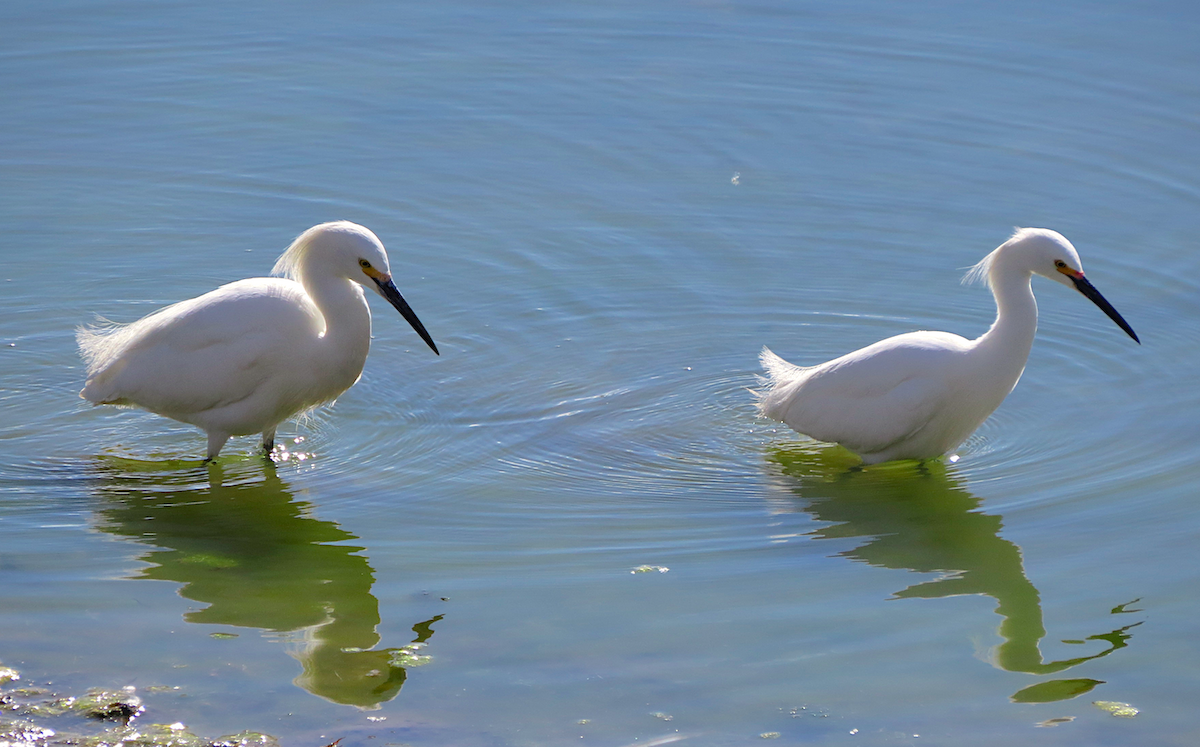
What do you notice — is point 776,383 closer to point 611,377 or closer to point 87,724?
point 611,377

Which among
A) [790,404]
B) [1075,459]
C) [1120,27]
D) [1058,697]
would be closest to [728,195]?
[790,404]

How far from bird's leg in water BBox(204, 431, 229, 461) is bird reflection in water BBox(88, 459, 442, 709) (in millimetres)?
91

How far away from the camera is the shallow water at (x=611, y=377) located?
5000mm

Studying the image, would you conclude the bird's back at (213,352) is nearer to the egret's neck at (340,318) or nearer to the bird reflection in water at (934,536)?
the egret's neck at (340,318)

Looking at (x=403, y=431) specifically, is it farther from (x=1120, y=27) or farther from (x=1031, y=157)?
(x=1120, y=27)

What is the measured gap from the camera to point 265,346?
261 inches

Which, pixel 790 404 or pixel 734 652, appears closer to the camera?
pixel 734 652

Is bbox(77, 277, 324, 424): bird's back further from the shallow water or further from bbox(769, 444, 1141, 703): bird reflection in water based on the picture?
bbox(769, 444, 1141, 703): bird reflection in water

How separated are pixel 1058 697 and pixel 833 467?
93.8 inches

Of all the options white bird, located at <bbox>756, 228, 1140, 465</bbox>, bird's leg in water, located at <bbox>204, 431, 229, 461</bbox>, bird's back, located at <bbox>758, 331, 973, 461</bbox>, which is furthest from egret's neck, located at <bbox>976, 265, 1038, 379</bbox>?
bird's leg in water, located at <bbox>204, 431, 229, 461</bbox>

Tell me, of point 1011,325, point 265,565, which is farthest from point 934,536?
point 265,565

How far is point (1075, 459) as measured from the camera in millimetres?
6758

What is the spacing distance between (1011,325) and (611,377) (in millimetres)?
2217

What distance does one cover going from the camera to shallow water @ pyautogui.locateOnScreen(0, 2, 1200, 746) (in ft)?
16.4
